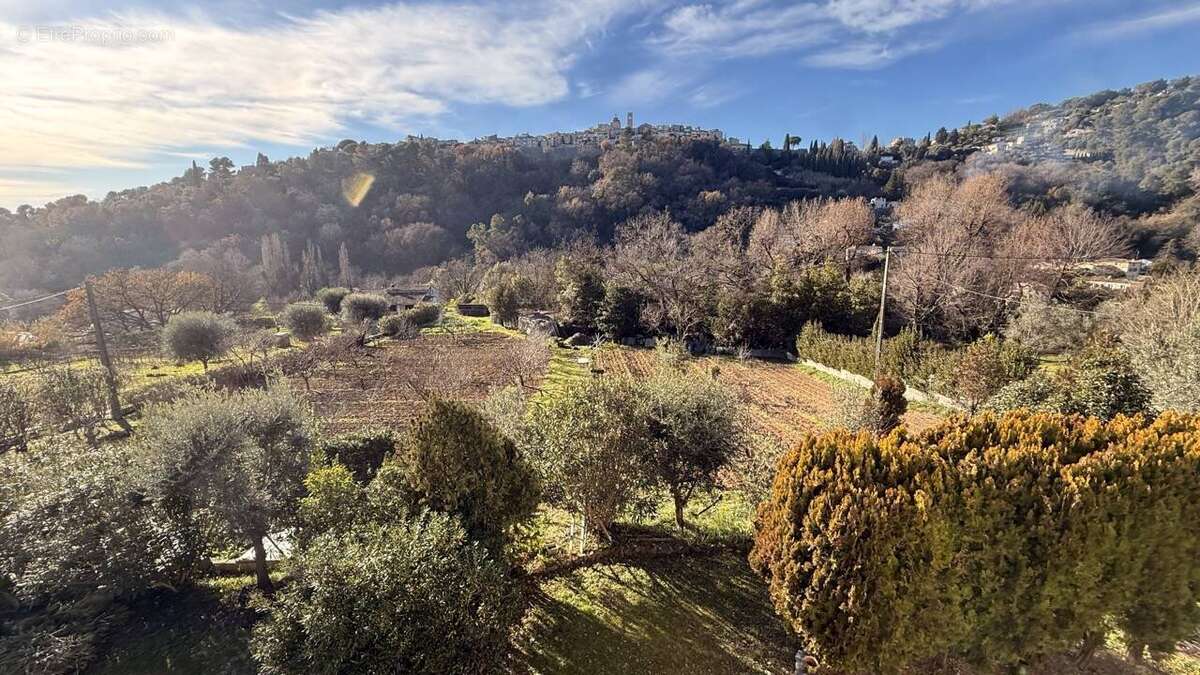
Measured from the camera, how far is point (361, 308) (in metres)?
31.3

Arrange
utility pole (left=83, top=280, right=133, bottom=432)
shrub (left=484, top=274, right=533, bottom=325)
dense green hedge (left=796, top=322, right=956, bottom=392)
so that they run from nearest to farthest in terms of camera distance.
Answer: utility pole (left=83, top=280, right=133, bottom=432)
dense green hedge (left=796, top=322, right=956, bottom=392)
shrub (left=484, top=274, right=533, bottom=325)

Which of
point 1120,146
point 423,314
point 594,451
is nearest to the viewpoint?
point 594,451

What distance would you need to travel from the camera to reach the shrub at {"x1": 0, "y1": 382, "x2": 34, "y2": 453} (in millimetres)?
10906

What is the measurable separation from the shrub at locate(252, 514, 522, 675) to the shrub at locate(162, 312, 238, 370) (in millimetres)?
21538

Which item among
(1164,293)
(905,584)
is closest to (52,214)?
(905,584)

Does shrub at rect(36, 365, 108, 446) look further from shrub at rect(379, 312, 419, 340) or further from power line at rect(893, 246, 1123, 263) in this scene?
power line at rect(893, 246, 1123, 263)

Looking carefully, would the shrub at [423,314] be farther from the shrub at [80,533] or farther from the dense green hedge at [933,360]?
the shrub at [80,533]

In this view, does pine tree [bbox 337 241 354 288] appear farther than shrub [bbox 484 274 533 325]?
Yes

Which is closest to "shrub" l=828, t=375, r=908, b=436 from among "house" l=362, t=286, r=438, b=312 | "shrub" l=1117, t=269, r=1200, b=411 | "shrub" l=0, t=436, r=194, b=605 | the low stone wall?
the low stone wall

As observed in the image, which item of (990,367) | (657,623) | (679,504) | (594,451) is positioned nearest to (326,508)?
(594,451)

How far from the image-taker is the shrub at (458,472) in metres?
5.75

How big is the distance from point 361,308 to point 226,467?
27.8m

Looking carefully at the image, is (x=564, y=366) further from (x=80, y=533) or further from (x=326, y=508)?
(x=80, y=533)

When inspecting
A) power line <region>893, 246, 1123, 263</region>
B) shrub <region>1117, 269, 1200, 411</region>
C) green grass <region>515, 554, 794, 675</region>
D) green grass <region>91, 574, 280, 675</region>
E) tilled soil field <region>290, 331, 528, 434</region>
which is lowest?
tilled soil field <region>290, 331, 528, 434</region>
